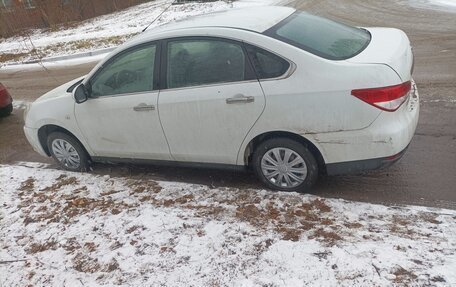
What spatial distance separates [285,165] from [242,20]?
4.96 ft

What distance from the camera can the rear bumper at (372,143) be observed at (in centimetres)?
329

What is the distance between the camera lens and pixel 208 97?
12.2 feet

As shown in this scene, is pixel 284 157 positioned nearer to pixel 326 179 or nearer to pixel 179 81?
pixel 326 179

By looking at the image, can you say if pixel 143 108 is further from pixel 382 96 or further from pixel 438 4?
pixel 438 4

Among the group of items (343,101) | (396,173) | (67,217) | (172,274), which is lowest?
(396,173)

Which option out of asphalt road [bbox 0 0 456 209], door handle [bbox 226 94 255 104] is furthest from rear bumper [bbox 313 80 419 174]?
door handle [bbox 226 94 255 104]

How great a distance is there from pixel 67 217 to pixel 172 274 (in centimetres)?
158

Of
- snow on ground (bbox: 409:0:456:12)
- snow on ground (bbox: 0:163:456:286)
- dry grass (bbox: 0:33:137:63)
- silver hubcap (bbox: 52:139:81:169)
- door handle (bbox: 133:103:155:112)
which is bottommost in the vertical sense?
snow on ground (bbox: 0:163:456:286)

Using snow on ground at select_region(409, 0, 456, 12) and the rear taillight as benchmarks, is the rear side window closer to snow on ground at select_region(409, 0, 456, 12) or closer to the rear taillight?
the rear taillight

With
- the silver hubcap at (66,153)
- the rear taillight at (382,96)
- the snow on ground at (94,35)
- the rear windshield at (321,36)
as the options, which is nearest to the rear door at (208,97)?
the rear windshield at (321,36)

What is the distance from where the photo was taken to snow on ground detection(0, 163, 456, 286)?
2762 millimetres

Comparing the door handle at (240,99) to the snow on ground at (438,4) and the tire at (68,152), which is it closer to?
the tire at (68,152)

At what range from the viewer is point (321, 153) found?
11.8 feet

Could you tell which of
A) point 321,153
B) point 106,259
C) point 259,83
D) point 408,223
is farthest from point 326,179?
point 106,259
